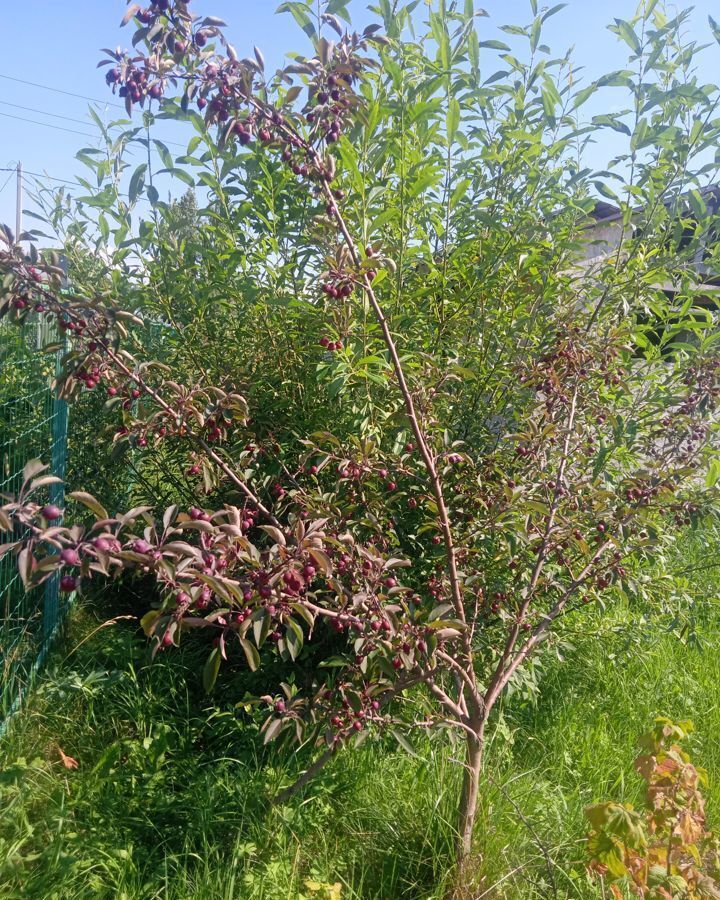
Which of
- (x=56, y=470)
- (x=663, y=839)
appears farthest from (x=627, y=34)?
(x=56, y=470)

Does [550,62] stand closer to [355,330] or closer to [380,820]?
[355,330]

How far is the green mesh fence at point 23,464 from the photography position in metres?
3.11

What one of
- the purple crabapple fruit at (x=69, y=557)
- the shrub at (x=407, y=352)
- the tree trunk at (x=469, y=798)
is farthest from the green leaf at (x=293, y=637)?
the tree trunk at (x=469, y=798)

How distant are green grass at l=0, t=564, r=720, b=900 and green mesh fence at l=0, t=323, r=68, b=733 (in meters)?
0.14

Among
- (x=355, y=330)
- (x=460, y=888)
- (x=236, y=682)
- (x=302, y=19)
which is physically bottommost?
(x=460, y=888)

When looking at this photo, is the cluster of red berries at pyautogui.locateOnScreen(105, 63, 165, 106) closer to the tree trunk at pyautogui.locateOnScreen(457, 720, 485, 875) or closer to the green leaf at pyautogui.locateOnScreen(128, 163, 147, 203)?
the green leaf at pyautogui.locateOnScreen(128, 163, 147, 203)

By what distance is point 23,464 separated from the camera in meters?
3.59

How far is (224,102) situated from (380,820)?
88.5 inches

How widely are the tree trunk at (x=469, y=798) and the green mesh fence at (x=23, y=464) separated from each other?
1.84m

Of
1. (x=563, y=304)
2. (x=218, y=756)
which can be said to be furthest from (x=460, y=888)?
(x=563, y=304)

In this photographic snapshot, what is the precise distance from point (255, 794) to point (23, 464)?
2.02 meters

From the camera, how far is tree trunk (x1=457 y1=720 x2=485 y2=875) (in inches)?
87.9

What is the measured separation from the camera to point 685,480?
2.83 m

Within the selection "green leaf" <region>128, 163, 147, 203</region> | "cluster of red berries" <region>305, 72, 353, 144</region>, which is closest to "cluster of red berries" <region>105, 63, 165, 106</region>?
"cluster of red berries" <region>305, 72, 353, 144</region>
